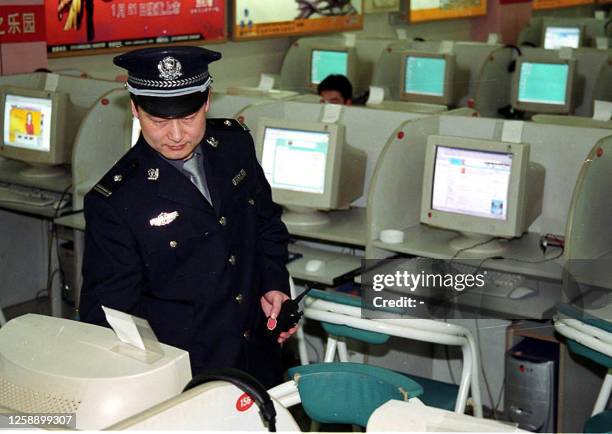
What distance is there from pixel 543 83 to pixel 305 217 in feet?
11.2

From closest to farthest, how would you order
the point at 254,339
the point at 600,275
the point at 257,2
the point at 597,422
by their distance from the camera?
the point at 254,339 < the point at 597,422 < the point at 600,275 < the point at 257,2

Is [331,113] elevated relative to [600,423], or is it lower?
elevated

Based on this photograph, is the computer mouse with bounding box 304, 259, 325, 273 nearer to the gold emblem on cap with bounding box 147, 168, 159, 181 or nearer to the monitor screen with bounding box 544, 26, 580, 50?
the gold emblem on cap with bounding box 147, 168, 159, 181

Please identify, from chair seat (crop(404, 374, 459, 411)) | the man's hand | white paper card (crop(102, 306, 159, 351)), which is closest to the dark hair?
chair seat (crop(404, 374, 459, 411))

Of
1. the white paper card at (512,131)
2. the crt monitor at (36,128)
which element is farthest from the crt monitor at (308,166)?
the crt monitor at (36,128)

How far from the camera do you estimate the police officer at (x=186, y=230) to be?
187 cm

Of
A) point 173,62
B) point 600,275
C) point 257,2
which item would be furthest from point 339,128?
point 257,2

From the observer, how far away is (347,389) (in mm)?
2002

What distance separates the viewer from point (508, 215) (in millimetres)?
3646

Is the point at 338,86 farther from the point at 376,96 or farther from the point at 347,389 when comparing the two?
the point at 347,389

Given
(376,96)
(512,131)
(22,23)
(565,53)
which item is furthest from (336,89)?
(512,131)

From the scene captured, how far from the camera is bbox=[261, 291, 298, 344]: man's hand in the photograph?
222 cm

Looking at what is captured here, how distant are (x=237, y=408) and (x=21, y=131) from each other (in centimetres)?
403

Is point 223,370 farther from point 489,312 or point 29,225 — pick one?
point 29,225
